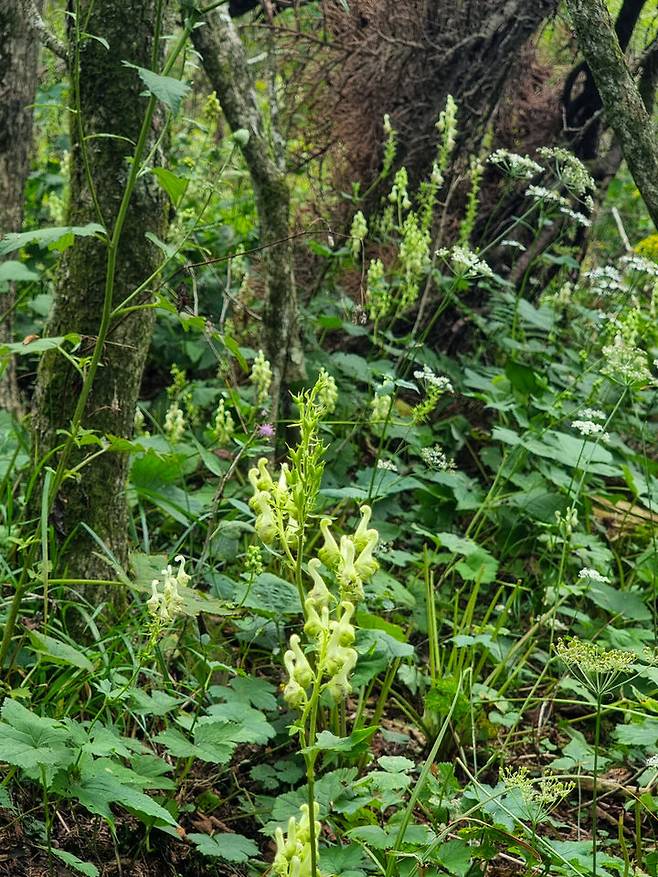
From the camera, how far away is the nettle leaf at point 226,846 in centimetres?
220

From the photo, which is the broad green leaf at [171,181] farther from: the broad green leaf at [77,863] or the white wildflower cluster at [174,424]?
the white wildflower cluster at [174,424]

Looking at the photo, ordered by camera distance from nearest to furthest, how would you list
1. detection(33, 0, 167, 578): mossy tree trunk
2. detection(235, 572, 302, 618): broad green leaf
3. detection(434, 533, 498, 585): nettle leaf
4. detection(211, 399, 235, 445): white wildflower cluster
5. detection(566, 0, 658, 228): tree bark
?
detection(566, 0, 658, 228): tree bark → detection(235, 572, 302, 618): broad green leaf → detection(33, 0, 167, 578): mossy tree trunk → detection(211, 399, 235, 445): white wildflower cluster → detection(434, 533, 498, 585): nettle leaf

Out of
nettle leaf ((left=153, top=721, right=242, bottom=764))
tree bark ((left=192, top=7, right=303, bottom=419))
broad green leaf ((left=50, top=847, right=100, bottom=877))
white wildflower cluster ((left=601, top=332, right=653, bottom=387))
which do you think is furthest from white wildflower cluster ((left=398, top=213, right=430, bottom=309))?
broad green leaf ((left=50, top=847, right=100, bottom=877))

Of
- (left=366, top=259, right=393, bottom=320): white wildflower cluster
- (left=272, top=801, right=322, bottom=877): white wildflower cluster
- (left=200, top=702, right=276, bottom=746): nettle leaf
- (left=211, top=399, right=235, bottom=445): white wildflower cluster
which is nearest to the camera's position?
(left=272, top=801, right=322, bottom=877): white wildflower cluster

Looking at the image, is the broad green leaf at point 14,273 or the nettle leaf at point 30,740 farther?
the broad green leaf at point 14,273

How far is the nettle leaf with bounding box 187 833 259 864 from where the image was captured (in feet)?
7.21

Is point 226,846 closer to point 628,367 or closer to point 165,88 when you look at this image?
point 165,88

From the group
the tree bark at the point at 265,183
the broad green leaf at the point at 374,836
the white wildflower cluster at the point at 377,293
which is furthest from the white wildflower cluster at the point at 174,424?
the broad green leaf at the point at 374,836

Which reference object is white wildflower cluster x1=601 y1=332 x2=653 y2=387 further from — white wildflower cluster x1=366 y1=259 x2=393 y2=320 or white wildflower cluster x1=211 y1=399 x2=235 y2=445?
white wildflower cluster x1=211 y1=399 x2=235 y2=445

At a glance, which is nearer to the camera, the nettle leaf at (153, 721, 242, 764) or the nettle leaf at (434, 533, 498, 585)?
the nettle leaf at (153, 721, 242, 764)

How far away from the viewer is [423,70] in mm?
5062

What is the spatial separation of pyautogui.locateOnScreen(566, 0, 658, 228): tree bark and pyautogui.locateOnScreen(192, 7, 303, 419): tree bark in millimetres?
1417

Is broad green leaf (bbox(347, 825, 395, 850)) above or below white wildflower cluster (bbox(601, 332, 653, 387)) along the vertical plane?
below

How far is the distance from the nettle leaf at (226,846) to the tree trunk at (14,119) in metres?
2.21
